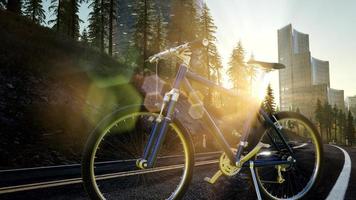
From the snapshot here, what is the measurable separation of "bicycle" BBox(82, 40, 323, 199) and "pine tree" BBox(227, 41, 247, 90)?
164 ft

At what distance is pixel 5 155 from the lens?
770 centimetres

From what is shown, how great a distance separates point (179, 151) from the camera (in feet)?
9.37

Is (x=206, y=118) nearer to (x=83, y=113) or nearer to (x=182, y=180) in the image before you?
(x=182, y=180)

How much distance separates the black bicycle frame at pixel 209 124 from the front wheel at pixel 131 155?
4.6 inches

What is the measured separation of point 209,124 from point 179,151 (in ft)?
2.48

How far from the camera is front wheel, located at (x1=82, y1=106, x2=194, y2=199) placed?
257 centimetres

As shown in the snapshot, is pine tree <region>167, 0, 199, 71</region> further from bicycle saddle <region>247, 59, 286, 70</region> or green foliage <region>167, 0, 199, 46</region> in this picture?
bicycle saddle <region>247, 59, 286, 70</region>

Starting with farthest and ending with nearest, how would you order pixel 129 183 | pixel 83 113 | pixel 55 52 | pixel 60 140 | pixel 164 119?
1. pixel 55 52
2. pixel 83 113
3. pixel 60 140
4. pixel 129 183
5. pixel 164 119

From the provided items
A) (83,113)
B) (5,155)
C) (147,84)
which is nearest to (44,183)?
(5,155)

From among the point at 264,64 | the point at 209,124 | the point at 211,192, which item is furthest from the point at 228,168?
the point at 264,64

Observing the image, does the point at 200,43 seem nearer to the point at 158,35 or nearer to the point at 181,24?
the point at 181,24

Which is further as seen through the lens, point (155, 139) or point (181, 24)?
point (181, 24)

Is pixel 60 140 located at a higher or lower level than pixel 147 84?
lower

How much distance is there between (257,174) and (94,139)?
212 cm
